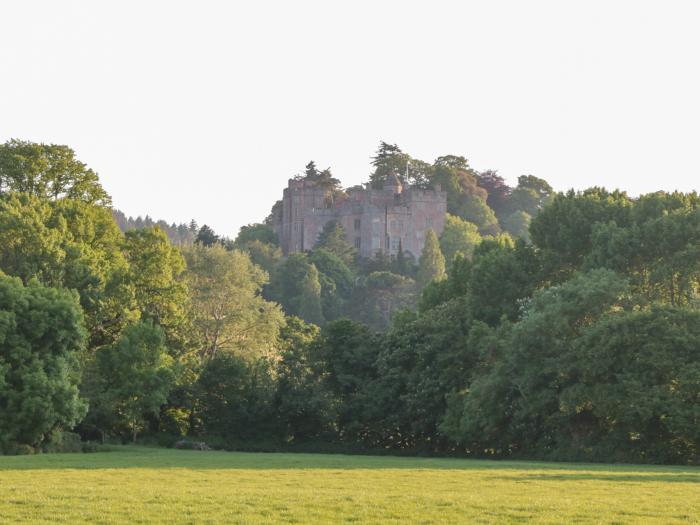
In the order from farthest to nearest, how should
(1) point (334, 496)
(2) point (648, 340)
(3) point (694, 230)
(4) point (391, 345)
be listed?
(4) point (391, 345) → (3) point (694, 230) → (2) point (648, 340) → (1) point (334, 496)

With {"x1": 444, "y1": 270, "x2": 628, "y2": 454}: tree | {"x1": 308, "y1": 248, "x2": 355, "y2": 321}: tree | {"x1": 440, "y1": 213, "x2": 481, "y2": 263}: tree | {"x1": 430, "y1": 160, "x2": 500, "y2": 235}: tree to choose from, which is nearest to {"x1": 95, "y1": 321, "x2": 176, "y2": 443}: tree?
{"x1": 444, "y1": 270, "x2": 628, "y2": 454}: tree

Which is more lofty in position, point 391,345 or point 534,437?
point 391,345

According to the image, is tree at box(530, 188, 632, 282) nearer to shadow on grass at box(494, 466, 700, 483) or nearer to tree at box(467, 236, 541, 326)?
tree at box(467, 236, 541, 326)

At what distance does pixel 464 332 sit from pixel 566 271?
15.7ft

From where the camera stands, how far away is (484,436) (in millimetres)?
43531

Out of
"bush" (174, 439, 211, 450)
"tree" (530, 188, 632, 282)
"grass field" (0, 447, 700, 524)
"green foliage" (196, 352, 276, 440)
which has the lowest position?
"grass field" (0, 447, 700, 524)

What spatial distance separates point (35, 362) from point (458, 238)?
102 metres

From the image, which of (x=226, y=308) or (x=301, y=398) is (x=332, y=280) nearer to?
(x=226, y=308)

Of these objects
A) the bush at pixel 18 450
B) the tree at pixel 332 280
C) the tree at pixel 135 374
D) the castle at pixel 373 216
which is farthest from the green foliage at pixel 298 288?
the bush at pixel 18 450

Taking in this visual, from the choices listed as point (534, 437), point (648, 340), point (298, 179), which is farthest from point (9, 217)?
point (298, 179)

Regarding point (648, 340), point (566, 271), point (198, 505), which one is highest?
point (566, 271)

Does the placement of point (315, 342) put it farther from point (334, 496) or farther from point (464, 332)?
point (334, 496)

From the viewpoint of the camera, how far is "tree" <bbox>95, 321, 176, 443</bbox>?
4722 centimetres

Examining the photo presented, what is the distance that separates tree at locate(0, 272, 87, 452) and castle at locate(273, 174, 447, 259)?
104259 millimetres
